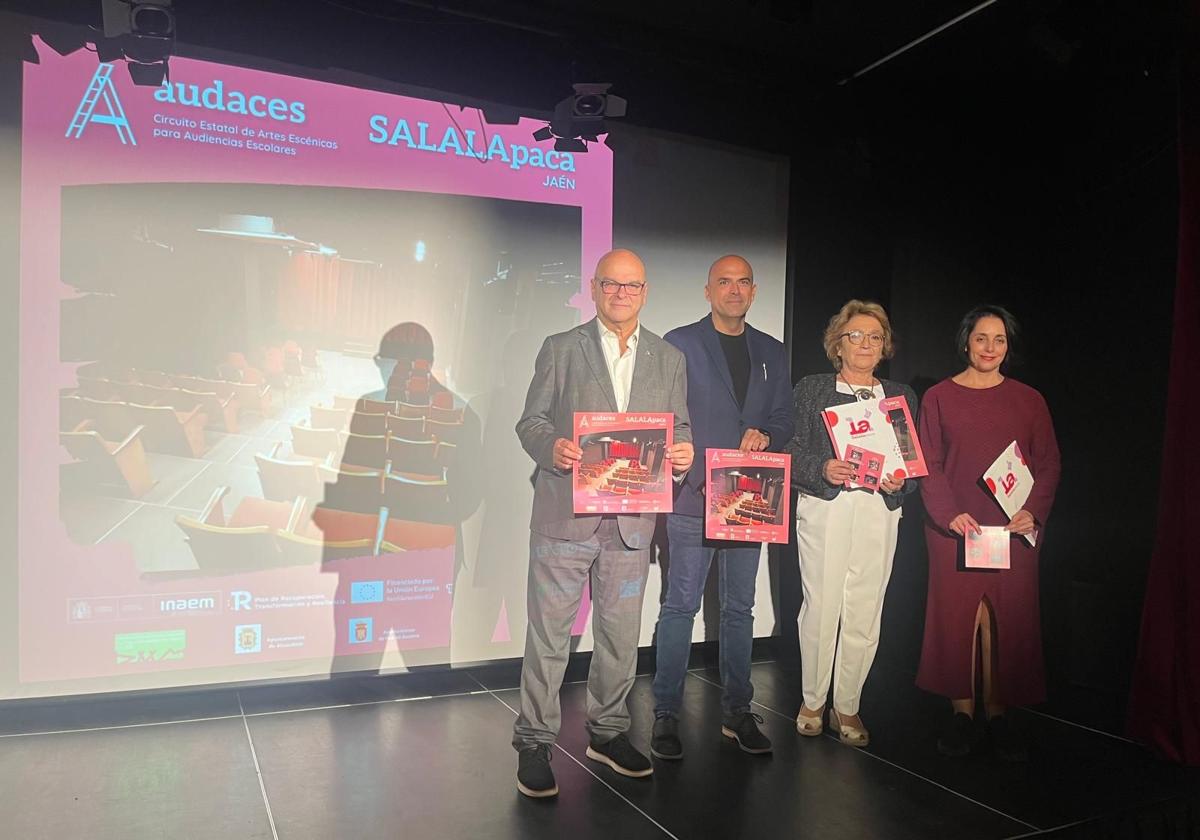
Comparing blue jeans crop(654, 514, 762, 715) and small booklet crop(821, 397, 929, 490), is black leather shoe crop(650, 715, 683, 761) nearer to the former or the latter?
blue jeans crop(654, 514, 762, 715)

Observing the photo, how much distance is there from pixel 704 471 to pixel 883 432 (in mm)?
676

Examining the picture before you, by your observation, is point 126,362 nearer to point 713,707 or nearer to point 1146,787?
point 713,707

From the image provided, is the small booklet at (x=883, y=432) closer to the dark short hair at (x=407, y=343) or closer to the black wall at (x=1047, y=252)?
the black wall at (x=1047, y=252)

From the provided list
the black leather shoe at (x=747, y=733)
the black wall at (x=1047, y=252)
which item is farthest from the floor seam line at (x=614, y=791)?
the black wall at (x=1047, y=252)

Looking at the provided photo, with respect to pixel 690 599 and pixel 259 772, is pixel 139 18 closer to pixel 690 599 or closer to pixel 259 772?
pixel 259 772

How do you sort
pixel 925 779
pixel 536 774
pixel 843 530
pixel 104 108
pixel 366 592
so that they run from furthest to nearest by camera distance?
1. pixel 366 592
2. pixel 104 108
3. pixel 843 530
4. pixel 925 779
5. pixel 536 774

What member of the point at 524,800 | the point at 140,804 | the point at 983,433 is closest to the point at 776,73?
the point at 983,433

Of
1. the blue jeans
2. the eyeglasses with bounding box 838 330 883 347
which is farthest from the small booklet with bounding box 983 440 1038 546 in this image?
the blue jeans

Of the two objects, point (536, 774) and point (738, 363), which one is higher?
point (738, 363)

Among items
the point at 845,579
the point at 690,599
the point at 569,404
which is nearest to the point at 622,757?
the point at 690,599

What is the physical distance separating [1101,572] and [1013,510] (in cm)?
81

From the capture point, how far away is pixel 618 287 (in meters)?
2.87

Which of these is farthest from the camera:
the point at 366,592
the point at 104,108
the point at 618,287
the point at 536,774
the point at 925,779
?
the point at 366,592

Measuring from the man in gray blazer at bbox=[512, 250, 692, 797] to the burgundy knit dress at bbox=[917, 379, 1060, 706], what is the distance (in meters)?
1.06
